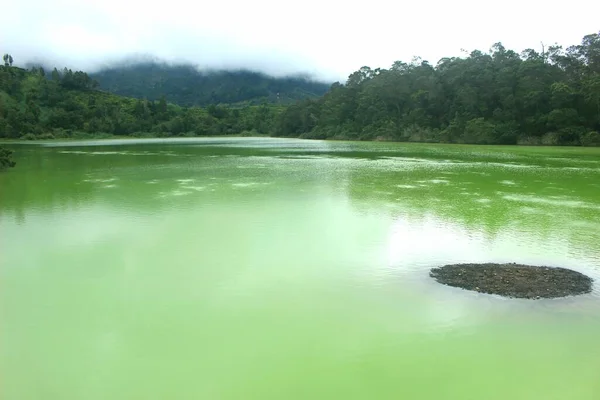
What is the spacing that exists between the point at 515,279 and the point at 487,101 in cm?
4432

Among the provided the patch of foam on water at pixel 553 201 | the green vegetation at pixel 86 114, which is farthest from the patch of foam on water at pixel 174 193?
the green vegetation at pixel 86 114

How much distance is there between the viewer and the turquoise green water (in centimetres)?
396

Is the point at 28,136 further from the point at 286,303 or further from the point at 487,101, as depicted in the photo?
the point at 286,303

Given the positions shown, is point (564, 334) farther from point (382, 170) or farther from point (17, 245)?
point (382, 170)

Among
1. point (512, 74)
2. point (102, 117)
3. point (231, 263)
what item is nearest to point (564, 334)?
point (231, 263)

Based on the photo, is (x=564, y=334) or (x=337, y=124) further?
(x=337, y=124)

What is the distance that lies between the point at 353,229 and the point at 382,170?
36.7ft

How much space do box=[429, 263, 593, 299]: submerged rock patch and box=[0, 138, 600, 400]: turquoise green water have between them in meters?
0.20

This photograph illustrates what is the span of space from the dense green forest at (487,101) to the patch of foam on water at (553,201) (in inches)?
1120

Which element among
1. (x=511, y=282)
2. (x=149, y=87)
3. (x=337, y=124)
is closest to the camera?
(x=511, y=282)

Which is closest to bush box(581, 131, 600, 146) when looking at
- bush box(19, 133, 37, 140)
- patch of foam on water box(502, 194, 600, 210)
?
patch of foam on water box(502, 194, 600, 210)

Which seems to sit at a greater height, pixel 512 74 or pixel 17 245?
pixel 512 74

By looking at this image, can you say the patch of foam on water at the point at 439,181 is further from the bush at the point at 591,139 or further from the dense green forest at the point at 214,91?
the dense green forest at the point at 214,91

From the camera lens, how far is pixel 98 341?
182 inches
